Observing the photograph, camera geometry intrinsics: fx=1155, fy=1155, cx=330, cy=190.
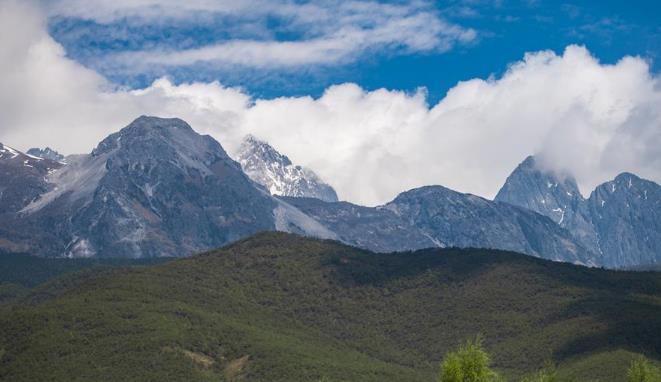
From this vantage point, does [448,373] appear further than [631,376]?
No

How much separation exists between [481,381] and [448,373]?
17.0 ft

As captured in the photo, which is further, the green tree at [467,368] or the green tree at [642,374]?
the green tree at [642,374]

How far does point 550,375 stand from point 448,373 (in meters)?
19.8

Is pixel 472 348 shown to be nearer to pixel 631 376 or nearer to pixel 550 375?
pixel 550 375

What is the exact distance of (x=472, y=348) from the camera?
584 feet

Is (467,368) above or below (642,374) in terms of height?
above

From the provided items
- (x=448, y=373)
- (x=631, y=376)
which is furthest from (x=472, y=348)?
(x=631, y=376)

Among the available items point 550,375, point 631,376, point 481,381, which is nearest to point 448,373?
point 481,381

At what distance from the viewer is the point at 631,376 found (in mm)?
193000

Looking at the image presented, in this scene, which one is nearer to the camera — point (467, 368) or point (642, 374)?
point (467, 368)

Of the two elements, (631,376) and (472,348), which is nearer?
(472,348)

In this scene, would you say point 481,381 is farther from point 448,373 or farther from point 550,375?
point 550,375

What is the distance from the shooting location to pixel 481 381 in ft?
573

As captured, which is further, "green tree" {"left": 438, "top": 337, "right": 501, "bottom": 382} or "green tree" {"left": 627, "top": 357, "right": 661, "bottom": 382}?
"green tree" {"left": 627, "top": 357, "right": 661, "bottom": 382}
